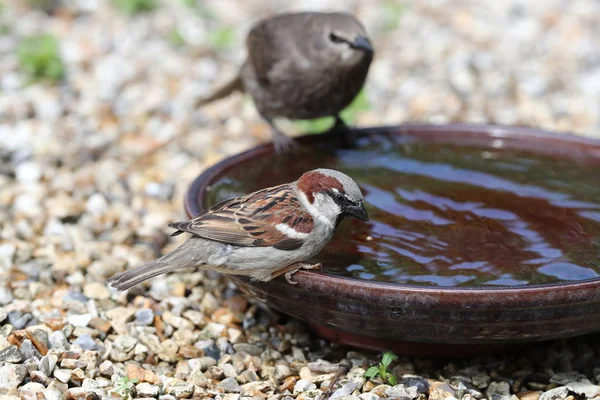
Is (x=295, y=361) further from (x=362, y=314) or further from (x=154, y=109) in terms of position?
(x=154, y=109)

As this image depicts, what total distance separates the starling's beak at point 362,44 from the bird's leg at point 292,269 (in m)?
1.84

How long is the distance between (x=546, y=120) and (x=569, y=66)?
104 cm

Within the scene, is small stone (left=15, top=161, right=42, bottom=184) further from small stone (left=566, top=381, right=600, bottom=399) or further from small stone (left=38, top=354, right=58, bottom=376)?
small stone (left=566, top=381, right=600, bottom=399)

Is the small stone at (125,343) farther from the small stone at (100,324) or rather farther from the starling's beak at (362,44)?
the starling's beak at (362,44)

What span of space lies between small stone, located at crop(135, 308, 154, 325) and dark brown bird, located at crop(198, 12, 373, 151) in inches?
48.5

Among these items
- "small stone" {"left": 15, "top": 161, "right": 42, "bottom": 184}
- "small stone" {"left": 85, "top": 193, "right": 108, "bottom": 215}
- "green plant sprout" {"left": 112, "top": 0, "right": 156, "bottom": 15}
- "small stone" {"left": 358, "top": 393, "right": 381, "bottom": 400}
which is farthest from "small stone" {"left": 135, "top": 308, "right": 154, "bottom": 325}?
"green plant sprout" {"left": 112, "top": 0, "right": 156, "bottom": 15}

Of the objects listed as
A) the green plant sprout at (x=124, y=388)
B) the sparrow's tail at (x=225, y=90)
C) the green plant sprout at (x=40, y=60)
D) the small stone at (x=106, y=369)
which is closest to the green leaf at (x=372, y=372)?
the green plant sprout at (x=124, y=388)

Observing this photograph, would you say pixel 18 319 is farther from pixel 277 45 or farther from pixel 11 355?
pixel 277 45

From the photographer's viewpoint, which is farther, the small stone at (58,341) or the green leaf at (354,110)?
the green leaf at (354,110)

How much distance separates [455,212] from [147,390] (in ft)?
5.21

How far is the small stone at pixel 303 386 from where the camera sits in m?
3.23

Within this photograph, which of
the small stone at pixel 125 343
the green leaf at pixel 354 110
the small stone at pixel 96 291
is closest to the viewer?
the small stone at pixel 125 343

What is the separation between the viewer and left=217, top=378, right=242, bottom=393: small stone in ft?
10.6

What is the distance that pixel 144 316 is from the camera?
12.4 feet
